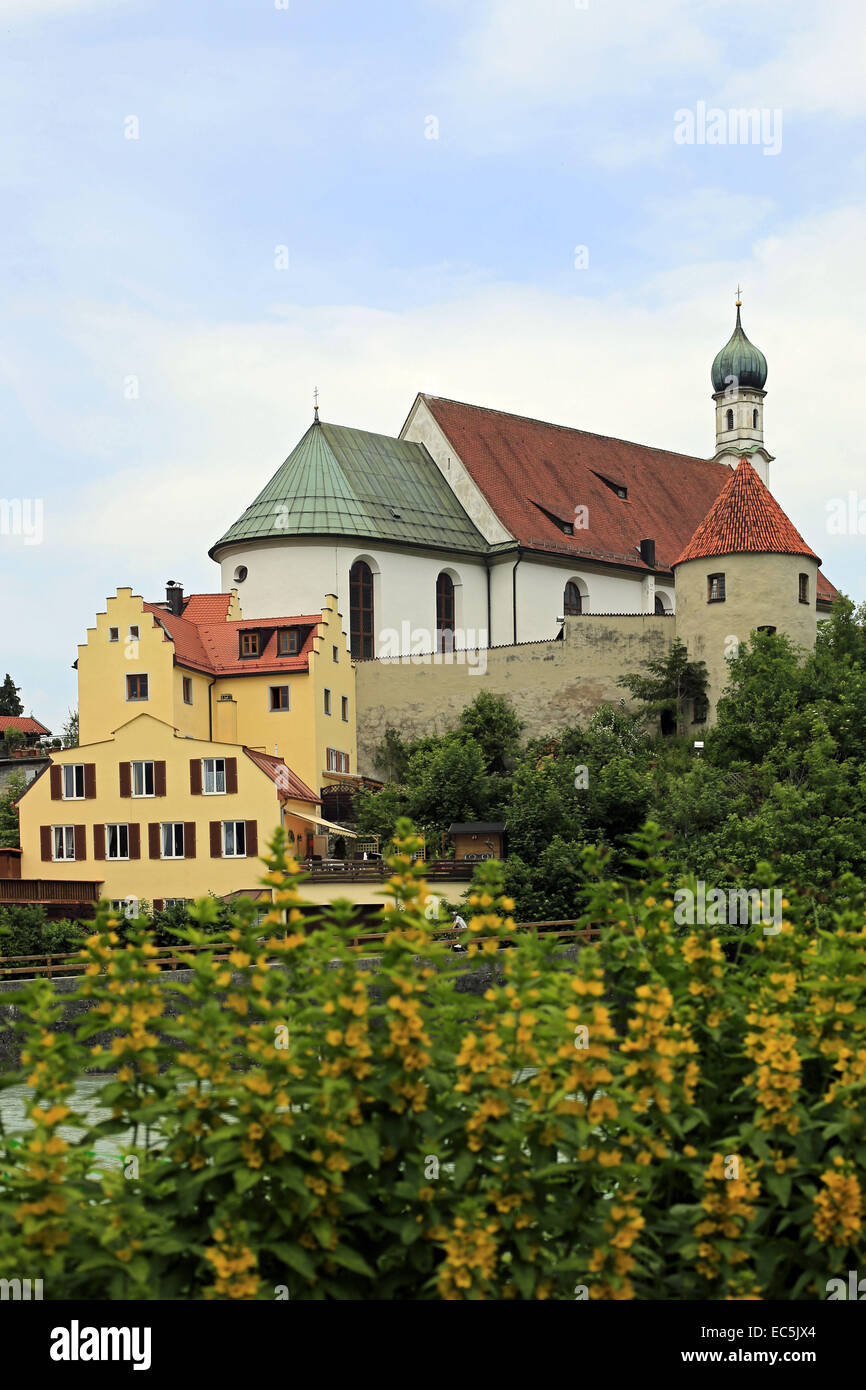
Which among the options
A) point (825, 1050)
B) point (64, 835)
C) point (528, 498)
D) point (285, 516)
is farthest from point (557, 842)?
point (825, 1050)

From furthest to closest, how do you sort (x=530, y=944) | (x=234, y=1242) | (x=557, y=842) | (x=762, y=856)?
(x=557, y=842) < (x=762, y=856) < (x=530, y=944) < (x=234, y=1242)

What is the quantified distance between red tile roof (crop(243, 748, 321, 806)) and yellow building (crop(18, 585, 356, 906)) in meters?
0.08

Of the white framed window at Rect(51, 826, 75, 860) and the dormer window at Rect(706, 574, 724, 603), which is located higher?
the dormer window at Rect(706, 574, 724, 603)

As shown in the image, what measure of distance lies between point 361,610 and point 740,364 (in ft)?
144

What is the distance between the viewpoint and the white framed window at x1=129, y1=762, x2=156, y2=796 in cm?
4784

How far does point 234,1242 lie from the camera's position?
543cm

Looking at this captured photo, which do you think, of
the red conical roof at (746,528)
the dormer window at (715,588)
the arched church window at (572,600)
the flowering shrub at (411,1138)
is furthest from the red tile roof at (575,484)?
the flowering shrub at (411,1138)

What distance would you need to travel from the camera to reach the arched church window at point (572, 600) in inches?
2532

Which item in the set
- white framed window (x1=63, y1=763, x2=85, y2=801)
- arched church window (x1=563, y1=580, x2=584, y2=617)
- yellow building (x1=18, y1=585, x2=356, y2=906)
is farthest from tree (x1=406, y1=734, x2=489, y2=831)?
arched church window (x1=563, y1=580, x2=584, y2=617)

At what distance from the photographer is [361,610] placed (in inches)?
2384

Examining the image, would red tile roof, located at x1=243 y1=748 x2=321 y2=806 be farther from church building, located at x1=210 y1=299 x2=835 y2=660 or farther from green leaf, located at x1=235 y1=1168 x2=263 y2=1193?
green leaf, located at x1=235 y1=1168 x2=263 y2=1193

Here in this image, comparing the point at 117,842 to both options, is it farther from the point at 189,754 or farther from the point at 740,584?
the point at 740,584
